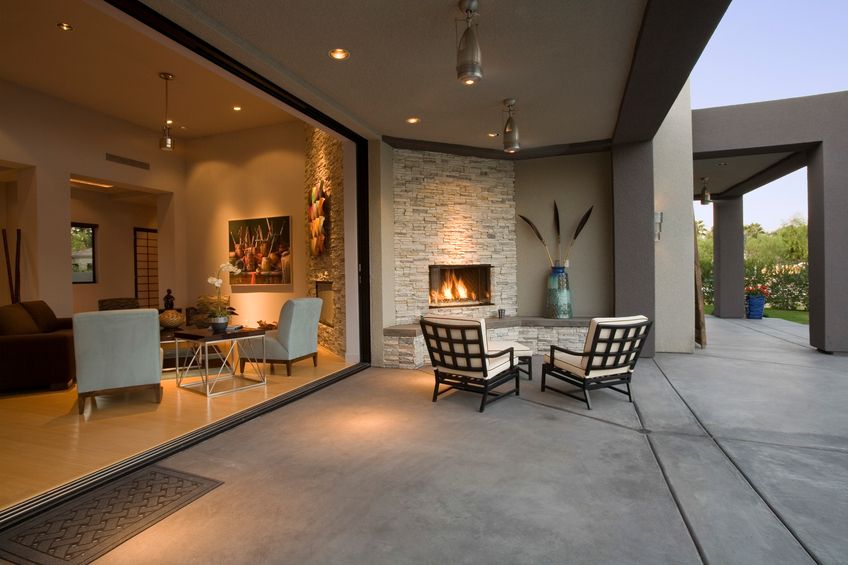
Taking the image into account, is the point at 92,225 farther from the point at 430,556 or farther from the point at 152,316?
the point at 430,556

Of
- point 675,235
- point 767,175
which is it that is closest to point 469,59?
point 675,235

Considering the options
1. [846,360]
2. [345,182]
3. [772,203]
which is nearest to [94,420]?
[345,182]

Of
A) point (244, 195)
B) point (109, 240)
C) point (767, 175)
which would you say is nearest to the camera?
point (244, 195)

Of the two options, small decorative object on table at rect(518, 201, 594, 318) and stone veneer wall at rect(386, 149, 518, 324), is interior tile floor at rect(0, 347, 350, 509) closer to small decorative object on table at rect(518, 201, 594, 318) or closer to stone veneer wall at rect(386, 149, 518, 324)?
stone veneer wall at rect(386, 149, 518, 324)

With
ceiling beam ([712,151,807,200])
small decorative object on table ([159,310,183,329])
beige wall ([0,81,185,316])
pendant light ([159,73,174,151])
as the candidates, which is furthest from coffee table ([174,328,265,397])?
ceiling beam ([712,151,807,200])

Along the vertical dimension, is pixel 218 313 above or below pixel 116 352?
above

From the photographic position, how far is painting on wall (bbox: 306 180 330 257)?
23.8 feet

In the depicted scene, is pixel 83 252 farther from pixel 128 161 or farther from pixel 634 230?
pixel 634 230

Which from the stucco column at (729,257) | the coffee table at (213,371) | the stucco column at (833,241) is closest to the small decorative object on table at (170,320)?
the coffee table at (213,371)

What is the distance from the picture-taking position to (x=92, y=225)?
10.3 meters

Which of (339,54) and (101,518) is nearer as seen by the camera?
(101,518)

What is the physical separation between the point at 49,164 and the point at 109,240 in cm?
394

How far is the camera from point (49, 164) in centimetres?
713

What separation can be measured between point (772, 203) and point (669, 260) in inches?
526
